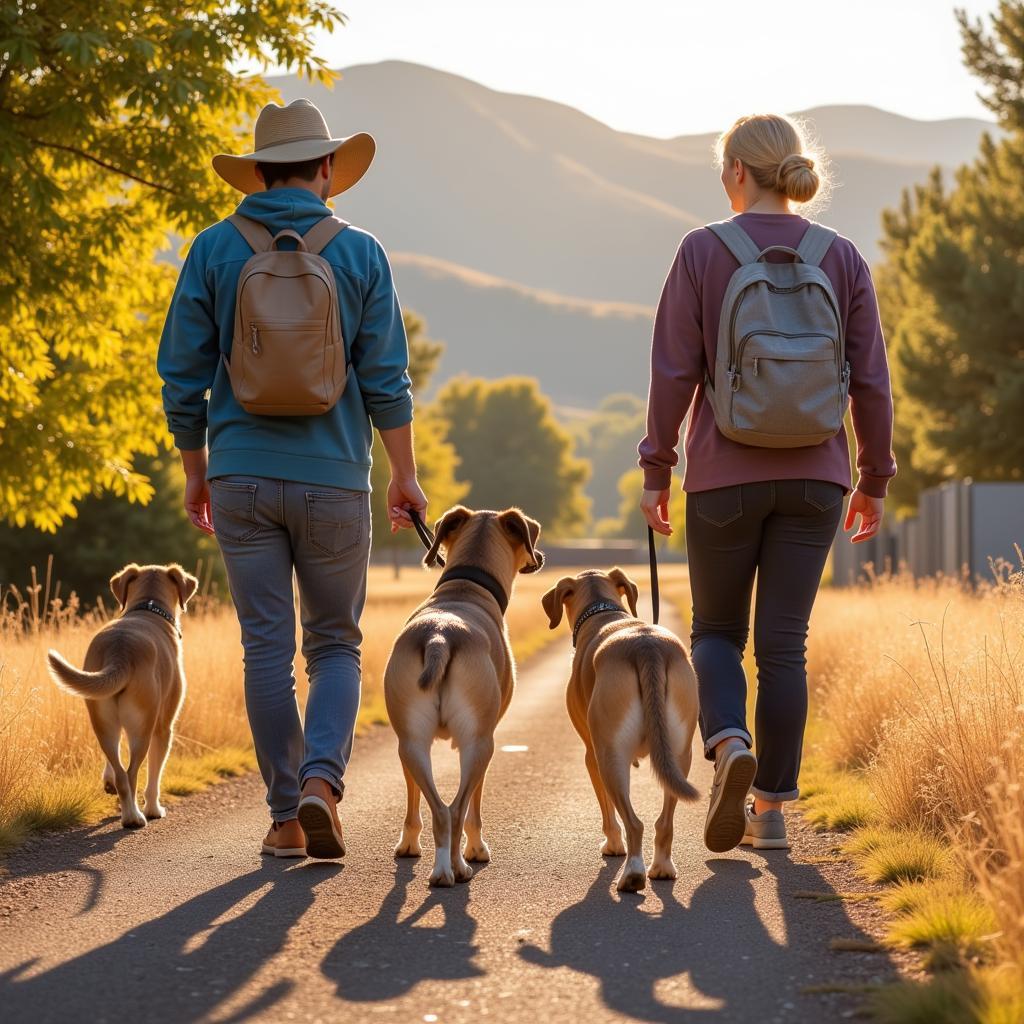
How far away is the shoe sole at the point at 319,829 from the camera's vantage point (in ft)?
16.1

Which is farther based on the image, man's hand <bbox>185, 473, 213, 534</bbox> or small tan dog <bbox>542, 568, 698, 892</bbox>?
man's hand <bbox>185, 473, 213, 534</bbox>

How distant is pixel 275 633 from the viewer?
17.5 ft

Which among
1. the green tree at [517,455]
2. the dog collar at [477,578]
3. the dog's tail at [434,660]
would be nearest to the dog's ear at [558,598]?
the dog collar at [477,578]

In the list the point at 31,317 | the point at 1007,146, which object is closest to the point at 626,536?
the point at 1007,146

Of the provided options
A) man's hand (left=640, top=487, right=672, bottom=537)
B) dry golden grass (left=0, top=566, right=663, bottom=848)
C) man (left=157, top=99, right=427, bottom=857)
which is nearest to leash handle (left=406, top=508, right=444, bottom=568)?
man (left=157, top=99, right=427, bottom=857)

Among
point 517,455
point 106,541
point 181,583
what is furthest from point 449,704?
point 517,455

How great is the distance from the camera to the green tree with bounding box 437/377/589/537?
83.8 meters

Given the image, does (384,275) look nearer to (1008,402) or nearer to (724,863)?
(724,863)

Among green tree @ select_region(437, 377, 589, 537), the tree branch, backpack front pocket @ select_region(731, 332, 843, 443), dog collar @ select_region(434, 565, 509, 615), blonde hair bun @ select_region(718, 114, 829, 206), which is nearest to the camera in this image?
backpack front pocket @ select_region(731, 332, 843, 443)

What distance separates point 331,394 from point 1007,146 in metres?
23.4

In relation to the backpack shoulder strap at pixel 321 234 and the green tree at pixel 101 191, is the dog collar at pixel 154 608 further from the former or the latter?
the green tree at pixel 101 191

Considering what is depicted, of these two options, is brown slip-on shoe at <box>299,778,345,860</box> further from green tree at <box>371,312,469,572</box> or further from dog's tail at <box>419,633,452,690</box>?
green tree at <box>371,312,469,572</box>

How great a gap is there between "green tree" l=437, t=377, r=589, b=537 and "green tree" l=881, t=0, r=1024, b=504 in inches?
2205

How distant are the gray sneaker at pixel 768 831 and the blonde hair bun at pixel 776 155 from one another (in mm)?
2462
